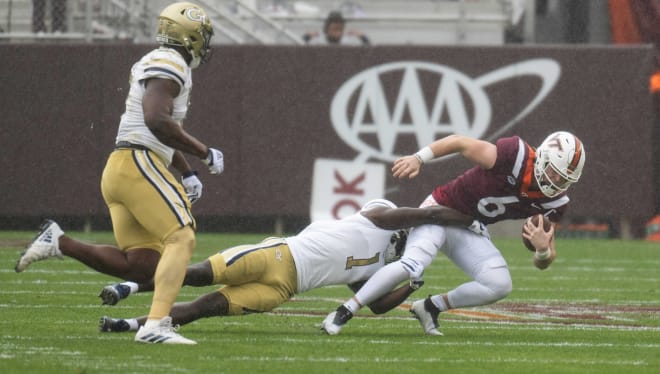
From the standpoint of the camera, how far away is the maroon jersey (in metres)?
6.85

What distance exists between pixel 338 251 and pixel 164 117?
130 cm

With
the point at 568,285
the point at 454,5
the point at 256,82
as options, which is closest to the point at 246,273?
the point at 568,285

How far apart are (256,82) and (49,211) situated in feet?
8.75

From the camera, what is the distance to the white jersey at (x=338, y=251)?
678 centimetres

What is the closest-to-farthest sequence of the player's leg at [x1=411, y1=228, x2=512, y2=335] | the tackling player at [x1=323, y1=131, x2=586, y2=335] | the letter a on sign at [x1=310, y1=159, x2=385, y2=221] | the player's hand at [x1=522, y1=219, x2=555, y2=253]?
the tackling player at [x1=323, y1=131, x2=586, y2=335]
the player's hand at [x1=522, y1=219, x2=555, y2=253]
the player's leg at [x1=411, y1=228, x2=512, y2=335]
the letter a on sign at [x1=310, y1=159, x2=385, y2=221]

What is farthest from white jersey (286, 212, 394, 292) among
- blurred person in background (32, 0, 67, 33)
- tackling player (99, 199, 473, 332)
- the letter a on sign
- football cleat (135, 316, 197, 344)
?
blurred person in background (32, 0, 67, 33)

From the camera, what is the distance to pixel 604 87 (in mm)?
14859

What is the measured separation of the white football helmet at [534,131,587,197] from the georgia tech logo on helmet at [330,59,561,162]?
794 cm

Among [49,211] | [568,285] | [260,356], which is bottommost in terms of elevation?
[49,211]

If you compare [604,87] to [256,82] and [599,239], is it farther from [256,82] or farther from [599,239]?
[256,82]

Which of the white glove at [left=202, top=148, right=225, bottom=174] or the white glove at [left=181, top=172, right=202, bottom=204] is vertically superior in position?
the white glove at [left=202, top=148, right=225, bottom=174]

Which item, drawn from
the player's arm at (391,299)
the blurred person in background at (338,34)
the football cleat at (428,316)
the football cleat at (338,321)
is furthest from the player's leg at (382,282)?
the blurred person in background at (338,34)

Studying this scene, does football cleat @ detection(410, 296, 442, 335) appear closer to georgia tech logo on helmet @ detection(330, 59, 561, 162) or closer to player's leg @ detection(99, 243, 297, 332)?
player's leg @ detection(99, 243, 297, 332)

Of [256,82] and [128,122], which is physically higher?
[128,122]
